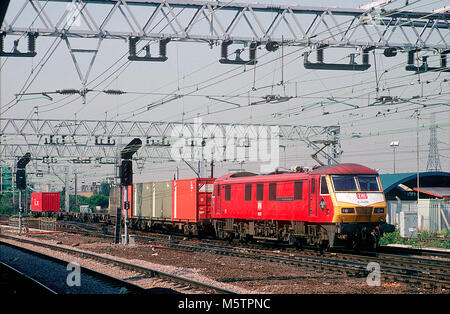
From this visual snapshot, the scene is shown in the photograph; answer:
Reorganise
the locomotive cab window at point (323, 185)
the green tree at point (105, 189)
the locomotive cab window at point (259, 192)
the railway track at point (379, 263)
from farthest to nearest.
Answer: the green tree at point (105, 189) < the locomotive cab window at point (259, 192) < the locomotive cab window at point (323, 185) < the railway track at point (379, 263)

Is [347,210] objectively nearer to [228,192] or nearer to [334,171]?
[334,171]

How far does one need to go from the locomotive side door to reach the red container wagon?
1295 centimetres

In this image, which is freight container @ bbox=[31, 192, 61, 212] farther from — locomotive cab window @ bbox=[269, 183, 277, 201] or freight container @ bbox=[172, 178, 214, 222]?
locomotive cab window @ bbox=[269, 183, 277, 201]

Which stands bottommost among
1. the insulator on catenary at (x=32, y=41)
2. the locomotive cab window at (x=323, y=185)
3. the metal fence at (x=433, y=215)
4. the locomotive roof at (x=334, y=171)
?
the metal fence at (x=433, y=215)

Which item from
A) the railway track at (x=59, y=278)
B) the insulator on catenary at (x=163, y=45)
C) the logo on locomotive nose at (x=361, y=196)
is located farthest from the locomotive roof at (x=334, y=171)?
the railway track at (x=59, y=278)

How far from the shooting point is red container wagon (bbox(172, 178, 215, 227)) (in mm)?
37844

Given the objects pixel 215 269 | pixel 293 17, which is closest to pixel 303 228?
pixel 215 269

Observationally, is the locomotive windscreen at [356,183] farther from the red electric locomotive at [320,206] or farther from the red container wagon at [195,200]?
the red container wagon at [195,200]

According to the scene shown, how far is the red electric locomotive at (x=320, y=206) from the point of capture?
80.5 ft

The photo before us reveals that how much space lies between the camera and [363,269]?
19.8 m

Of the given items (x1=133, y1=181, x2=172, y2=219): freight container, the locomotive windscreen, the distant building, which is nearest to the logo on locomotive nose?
the locomotive windscreen

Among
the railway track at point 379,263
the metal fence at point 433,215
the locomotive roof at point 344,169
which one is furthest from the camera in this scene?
the metal fence at point 433,215

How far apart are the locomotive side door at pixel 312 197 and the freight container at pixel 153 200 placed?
17894mm
